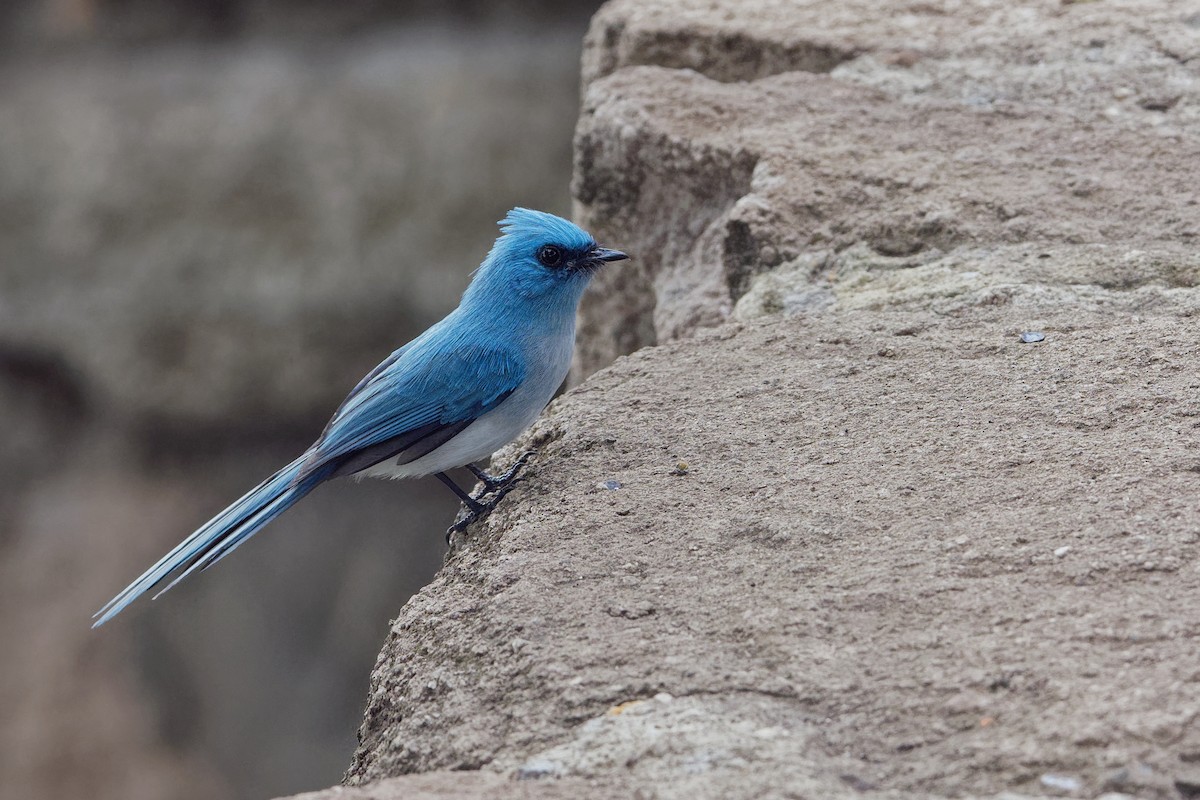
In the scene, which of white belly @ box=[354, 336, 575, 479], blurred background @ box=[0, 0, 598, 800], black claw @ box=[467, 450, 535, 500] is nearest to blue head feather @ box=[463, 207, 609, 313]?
white belly @ box=[354, 336, 575, 479]

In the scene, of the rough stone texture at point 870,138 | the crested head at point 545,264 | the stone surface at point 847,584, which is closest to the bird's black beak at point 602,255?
the crested head at point 545,264

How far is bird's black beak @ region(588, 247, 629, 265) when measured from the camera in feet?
11.0

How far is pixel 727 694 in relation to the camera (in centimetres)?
178

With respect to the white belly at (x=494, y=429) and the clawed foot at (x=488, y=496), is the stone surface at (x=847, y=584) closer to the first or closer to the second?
the clawed foot at (x=488, y=496)

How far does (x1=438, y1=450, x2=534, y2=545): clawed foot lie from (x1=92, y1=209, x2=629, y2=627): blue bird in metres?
0.06

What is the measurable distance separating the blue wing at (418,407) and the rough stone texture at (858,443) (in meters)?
0.34

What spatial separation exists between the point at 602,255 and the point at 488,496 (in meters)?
0.85

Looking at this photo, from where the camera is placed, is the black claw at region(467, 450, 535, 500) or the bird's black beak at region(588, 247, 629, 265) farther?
the bird's black beak at region(588, 247, 629, 265)

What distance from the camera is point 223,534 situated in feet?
9.91

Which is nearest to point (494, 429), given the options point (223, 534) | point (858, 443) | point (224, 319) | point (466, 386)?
point (466, 386)

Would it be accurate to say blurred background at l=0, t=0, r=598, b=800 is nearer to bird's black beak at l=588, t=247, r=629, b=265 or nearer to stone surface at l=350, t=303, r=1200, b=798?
bird's black beak at l=588, t=247, r=629, b=265

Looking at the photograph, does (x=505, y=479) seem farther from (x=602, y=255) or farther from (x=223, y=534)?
(x=602, y=255)

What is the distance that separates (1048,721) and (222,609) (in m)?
7.08

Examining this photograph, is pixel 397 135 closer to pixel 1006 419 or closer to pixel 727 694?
pixel 1006 419
